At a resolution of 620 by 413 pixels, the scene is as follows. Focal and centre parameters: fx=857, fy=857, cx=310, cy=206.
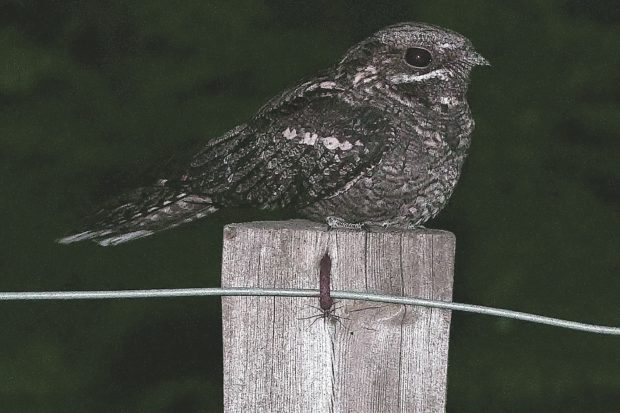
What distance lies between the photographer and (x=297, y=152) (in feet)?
7.98

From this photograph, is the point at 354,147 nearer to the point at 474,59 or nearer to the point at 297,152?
the point at 297,152

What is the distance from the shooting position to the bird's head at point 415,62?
7.75ft

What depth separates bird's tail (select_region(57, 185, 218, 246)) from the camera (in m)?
2.51

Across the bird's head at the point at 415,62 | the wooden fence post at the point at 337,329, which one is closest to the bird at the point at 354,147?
the bird's head at the point at 415,62

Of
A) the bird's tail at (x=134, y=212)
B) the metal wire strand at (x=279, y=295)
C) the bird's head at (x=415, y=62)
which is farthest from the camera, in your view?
the bird's tail at (x=134, y=212)

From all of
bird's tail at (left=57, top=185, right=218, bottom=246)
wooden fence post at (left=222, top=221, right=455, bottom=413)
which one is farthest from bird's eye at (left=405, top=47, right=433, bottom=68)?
wooden fence post at (left=222, top=221, right=455, bottom=413)

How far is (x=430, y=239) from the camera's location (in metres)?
1.65

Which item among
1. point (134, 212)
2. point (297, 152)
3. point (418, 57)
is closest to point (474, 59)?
point (418, 57)

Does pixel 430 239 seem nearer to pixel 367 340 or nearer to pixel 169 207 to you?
pixel 367 340

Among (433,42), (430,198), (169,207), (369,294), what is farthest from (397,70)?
(369,294)

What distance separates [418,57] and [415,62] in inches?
0.8

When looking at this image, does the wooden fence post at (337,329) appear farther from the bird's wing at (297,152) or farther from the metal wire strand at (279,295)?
the bird's wing at (297,152)

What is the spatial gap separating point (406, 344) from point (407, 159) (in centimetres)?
87

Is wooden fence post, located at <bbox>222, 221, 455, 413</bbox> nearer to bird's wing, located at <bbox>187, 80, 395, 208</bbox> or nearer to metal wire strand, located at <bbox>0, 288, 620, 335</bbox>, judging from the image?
metal wire strand, located at <bbox>0, 288, 620, 335</bbox>
